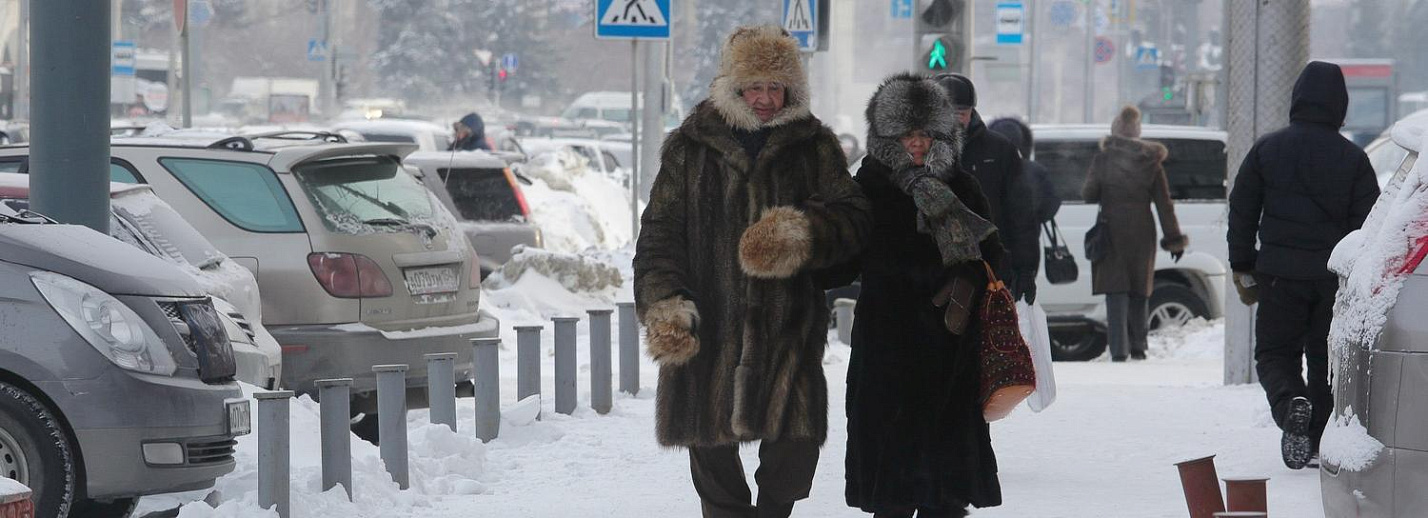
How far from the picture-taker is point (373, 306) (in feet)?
29.4

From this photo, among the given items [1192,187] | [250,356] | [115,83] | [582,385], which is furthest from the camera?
[115,83]

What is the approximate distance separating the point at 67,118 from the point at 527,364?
2638 millimetres

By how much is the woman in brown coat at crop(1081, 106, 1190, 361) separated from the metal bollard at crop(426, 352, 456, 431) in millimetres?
6286

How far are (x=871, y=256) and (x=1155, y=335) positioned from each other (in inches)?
372

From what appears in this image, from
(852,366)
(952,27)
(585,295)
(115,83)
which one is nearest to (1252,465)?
(852,366)

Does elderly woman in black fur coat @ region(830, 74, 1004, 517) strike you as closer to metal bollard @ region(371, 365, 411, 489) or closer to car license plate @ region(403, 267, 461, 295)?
metal bollard @ region(371, 365, 411, 489)

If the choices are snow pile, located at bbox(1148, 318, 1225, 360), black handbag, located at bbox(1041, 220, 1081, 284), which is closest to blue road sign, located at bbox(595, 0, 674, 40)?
black handbag, located at bbox(1041, 220, 1081, 284)

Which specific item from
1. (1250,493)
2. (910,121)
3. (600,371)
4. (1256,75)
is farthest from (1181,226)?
(1250,493)

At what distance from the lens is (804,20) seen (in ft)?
54.0

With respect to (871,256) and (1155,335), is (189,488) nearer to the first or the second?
(871,256)

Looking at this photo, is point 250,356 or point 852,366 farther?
point 250,356

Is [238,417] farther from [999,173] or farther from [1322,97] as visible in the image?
[1322,97]

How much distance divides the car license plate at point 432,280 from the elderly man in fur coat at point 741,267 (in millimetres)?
3766

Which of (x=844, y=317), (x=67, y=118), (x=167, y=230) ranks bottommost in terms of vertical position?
(x=844, y=317)
